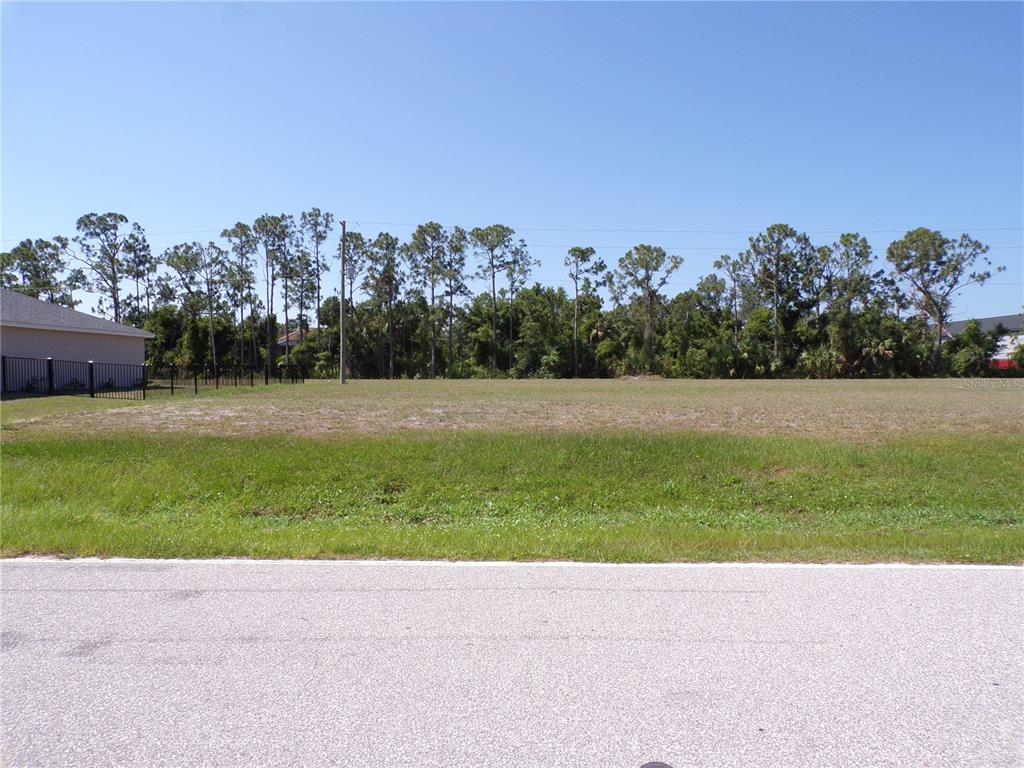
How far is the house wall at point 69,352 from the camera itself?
2781 centimetres

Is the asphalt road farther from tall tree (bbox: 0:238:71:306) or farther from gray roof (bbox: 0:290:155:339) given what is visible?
tall tree (bbox: 0:238:71:306)

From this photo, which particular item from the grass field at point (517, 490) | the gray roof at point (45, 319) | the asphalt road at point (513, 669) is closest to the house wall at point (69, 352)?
the gray roof at point (45, 319)

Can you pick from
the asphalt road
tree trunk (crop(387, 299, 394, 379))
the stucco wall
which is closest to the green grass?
the asphalt road

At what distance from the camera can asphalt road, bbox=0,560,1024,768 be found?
3.10 m

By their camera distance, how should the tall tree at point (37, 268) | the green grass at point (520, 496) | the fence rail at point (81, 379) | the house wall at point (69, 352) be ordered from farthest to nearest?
the tall tree at point (37, 268) → the house wall at point (69, 352) → the fence rail at point (81, 379) → the green grass at point (520, 496)

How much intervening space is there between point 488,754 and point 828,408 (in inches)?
845

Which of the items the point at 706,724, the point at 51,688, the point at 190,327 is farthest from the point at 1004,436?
the point at 190,327

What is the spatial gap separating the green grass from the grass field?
37 millimetres

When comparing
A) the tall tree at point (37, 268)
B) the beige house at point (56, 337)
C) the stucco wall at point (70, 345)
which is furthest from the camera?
the tall tree at point (37, 268)

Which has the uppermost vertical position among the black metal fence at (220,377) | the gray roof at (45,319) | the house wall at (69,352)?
the gray roof at (45,319)

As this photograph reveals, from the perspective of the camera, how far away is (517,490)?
10.5 metres

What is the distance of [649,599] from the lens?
5105 millimetres

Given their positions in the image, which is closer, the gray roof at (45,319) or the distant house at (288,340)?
the gray roof at (45,319)

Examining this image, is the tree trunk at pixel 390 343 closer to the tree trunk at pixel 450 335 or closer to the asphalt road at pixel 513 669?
the tree trunk at pixel 450 335
